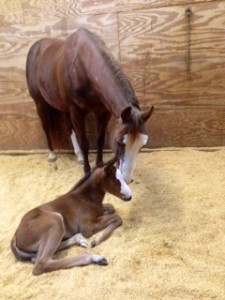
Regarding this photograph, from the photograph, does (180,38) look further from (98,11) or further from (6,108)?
(6,108)

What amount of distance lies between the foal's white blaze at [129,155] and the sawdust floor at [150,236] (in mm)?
303

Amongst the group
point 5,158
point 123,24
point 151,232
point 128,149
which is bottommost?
point 5,158

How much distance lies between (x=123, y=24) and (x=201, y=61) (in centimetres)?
73

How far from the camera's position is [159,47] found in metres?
3.16

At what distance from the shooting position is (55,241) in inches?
76.5

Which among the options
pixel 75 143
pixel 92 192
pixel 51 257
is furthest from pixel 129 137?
pixel 75 143

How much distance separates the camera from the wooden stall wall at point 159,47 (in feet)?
10.0

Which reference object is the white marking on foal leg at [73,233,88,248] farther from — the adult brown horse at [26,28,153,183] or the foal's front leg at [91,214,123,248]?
the adult brown horse at [26,28,153,183]

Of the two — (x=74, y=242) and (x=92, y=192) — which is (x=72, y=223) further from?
(x=92, y=192)

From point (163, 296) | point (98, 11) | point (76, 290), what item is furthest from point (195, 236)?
point (98, 11)

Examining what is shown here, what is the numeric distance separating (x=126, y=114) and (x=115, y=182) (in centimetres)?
41

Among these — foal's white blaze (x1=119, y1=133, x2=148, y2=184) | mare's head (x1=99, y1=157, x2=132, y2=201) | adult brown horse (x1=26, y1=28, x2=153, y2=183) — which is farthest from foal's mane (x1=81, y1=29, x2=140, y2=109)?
mare's head (x1=99, y1=157, x2=132, y2=201)

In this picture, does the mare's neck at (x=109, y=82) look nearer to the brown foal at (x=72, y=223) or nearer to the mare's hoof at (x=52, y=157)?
the brown foal at (x=72, y=223)

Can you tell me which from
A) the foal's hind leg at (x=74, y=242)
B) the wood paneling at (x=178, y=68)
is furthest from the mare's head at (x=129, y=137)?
the wood paneling at (x=178, y=68)
